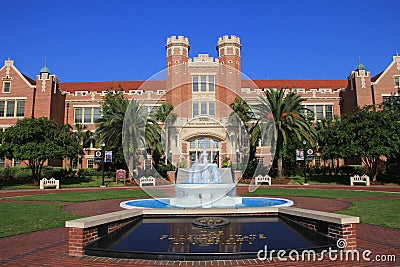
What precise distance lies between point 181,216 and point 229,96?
127 feet

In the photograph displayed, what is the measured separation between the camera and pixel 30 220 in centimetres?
1138

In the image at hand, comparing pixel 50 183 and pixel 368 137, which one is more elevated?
pixel 368 137

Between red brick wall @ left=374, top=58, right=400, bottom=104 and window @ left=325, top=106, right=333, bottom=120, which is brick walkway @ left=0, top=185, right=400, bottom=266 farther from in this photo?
window @ left=325, top=106, right=333, bottom=120

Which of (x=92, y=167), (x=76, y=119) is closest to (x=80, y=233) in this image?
(x=92, y=167)

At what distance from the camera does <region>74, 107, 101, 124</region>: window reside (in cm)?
5284

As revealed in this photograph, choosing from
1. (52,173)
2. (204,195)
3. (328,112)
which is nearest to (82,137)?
(52,173)

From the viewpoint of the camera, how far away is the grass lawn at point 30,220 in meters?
9.77

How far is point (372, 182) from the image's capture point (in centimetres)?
3159

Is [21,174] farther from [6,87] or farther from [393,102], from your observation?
[393,102]

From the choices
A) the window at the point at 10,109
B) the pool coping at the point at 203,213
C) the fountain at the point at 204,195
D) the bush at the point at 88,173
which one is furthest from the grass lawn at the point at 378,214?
the window at the point at 10,109

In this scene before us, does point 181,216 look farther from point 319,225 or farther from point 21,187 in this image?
point 21,187

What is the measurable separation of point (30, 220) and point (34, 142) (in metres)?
21.5

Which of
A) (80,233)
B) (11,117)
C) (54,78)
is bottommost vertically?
(80,233)

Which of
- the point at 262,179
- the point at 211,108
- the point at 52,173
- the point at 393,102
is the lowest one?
the point at 262,179
